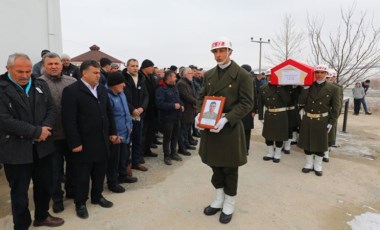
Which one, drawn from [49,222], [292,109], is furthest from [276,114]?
[49,222]

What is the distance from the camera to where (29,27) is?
6164 mm

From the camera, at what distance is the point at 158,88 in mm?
5293

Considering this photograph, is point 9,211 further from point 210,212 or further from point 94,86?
point 210,212

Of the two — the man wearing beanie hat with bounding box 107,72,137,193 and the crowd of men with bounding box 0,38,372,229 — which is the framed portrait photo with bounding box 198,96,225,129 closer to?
the crowd of men with bounding box 0,38,372,229

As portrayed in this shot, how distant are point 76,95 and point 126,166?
5.91 ft

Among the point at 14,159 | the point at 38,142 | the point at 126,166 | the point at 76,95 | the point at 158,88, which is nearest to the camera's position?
the point at 14,159

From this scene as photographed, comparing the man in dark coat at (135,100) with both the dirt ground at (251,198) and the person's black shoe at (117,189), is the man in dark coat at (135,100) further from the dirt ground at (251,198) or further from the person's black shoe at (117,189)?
the person's black shoe at (117,189)

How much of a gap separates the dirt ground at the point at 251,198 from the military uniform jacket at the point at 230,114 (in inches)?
31.6

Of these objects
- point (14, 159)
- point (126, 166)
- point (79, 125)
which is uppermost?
point (79, 125)

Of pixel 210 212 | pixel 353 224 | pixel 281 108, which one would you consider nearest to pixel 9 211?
pixel 210 212

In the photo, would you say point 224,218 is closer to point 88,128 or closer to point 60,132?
point 88,128

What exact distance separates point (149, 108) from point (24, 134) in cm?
292

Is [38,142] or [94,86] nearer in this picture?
[38,142]

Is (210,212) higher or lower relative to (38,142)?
lower
